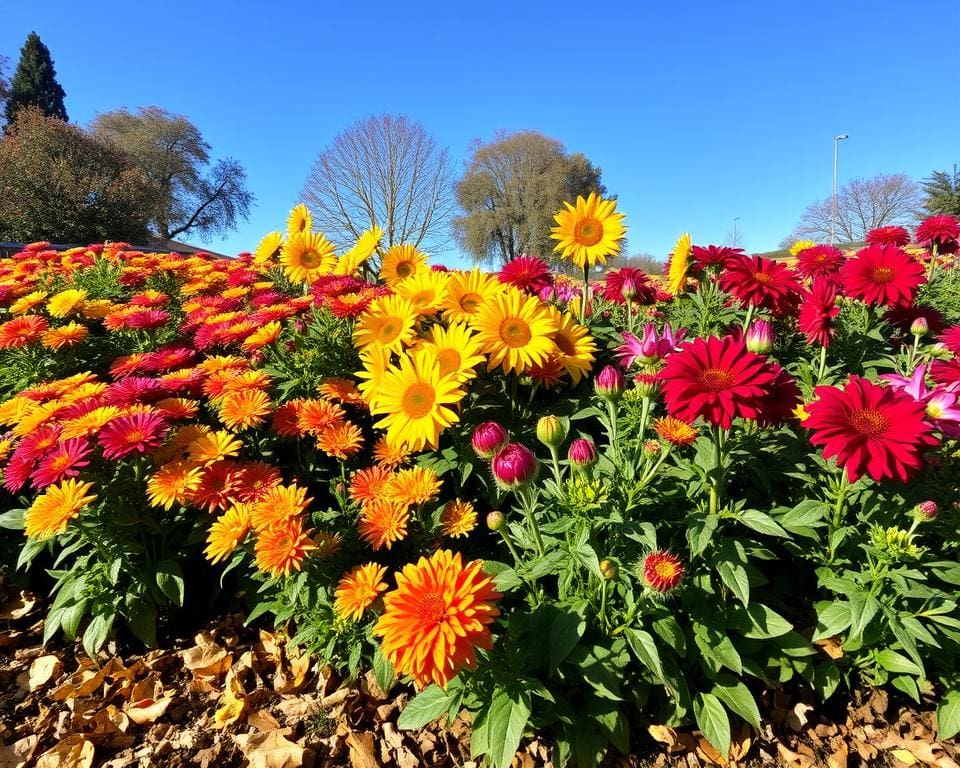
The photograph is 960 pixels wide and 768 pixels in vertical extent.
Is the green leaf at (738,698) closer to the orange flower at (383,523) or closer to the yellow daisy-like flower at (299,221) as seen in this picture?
the orange flower at (383,523)

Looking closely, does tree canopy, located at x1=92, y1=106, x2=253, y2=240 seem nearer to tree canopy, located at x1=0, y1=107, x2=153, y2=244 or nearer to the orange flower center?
tree canopy, located at x1=0, y1=107, x2=153, y2=244

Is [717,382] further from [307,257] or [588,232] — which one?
[307,257]

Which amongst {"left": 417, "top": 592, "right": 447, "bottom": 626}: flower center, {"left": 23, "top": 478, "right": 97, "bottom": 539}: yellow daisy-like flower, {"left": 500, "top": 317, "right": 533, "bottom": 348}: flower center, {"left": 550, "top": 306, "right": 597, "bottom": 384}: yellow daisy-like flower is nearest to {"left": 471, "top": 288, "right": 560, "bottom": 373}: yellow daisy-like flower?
{"left": 500, "top": 317, "right": 533, "bottom": 348}: flower center

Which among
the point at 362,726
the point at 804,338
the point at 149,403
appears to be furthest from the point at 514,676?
the point at 804,338

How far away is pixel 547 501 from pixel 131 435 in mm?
1571

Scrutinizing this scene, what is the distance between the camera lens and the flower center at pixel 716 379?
1.44m

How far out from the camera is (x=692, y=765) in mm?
1729

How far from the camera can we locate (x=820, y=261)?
2.92 m

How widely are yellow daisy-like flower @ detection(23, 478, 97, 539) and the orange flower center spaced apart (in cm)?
225

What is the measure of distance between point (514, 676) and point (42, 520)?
1.71 metres

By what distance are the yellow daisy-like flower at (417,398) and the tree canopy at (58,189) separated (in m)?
23.2

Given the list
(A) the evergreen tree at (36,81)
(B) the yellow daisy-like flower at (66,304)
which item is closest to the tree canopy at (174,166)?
(A) the evergreen tree at (36,81)

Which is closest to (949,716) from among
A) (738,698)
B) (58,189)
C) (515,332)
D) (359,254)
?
(738,698)

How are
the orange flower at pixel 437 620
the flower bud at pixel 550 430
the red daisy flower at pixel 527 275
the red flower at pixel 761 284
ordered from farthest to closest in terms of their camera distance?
the red daisy flower at pixel 527 275
the red flower at pixel 761 284
the flower bud at pixel 550 430
the orange flower at pixel 437 620
